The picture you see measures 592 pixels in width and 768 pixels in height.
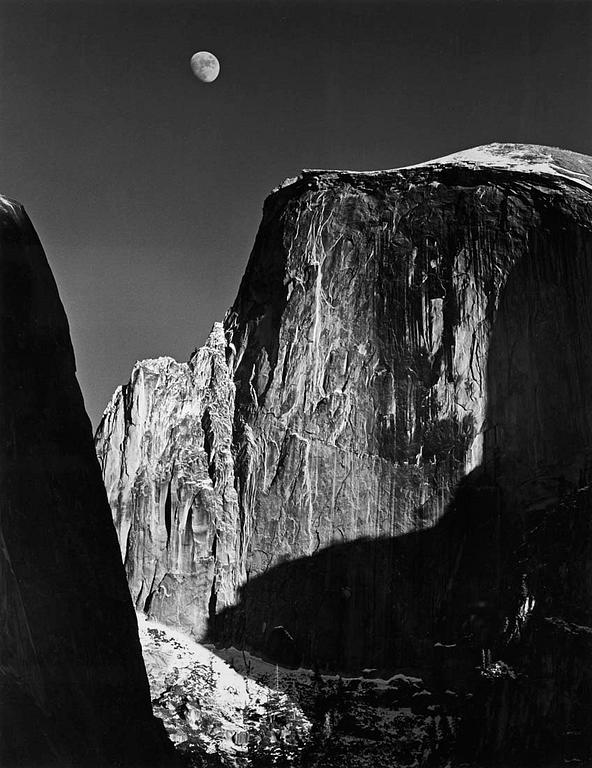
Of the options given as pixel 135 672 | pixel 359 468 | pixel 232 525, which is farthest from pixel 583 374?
pixel 135 672

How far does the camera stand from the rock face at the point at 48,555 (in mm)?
25047

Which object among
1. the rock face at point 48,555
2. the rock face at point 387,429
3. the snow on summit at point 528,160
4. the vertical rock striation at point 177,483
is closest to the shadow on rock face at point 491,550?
the rock face at point 387,429

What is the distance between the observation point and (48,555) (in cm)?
2588

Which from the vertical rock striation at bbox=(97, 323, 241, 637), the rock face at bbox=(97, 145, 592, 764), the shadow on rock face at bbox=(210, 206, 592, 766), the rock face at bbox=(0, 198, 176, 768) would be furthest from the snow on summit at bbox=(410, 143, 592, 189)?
the rock face at bbox=(0, 198, 176, 768)

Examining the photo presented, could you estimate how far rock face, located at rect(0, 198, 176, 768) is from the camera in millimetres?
25047

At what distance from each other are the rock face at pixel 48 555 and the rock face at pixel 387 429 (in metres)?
35.3

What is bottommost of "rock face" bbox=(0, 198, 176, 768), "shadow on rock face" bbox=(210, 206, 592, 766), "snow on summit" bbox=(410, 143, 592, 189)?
"rock face" bbox=(0, 198, 176, 768)

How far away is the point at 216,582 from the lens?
218ft

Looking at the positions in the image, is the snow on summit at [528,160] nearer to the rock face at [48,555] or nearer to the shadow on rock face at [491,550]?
the shadow on rock face at [491,550]

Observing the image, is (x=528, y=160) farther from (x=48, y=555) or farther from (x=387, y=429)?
(x=48, y=555)

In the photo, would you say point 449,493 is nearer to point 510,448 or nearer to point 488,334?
point 510,448

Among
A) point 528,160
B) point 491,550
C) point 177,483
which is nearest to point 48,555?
point 491,550

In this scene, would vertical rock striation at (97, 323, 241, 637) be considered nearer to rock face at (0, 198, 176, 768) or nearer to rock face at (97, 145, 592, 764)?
rock face at (97, 145, 592, 764)

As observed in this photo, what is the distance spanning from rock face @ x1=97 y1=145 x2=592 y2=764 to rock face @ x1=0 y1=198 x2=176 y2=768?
35338 millimetres
